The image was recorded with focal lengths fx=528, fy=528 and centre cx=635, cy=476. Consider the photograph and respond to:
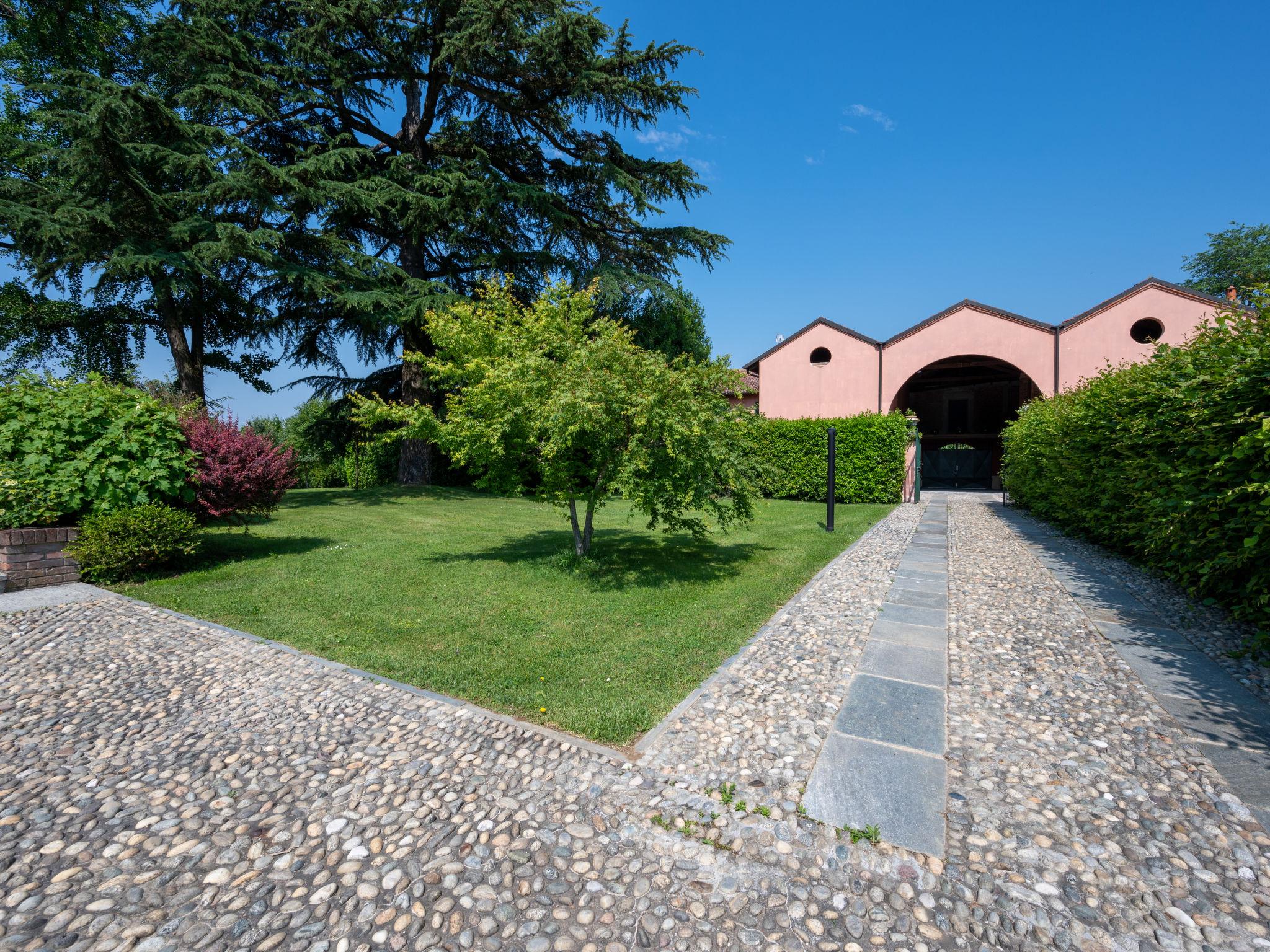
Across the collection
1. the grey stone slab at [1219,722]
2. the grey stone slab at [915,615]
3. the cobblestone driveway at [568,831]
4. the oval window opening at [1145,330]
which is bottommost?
the cobblestone driveway at [568,831]

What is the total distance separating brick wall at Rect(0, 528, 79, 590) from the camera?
6.26 m

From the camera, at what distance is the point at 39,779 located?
2.83 metres

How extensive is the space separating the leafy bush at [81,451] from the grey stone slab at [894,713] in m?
8.78

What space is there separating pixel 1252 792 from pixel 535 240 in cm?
1939

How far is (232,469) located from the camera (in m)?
8.15

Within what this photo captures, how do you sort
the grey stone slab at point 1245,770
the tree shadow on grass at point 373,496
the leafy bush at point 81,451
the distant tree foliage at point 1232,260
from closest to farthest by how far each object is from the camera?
the grey stone slab at point 1245,770
the leafy bush at point 81,451
the tree shadow on grass at point 373,496
the distant tree foliage at point 1232,260

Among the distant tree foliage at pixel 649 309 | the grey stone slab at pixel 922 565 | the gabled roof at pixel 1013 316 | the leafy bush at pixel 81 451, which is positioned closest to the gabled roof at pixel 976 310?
the gabled roof at pixel 1013 316

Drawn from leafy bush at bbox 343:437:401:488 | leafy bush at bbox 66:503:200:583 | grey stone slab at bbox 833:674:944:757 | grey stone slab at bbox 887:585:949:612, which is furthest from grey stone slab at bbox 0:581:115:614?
leafy bush at bbox 343:437:401:488

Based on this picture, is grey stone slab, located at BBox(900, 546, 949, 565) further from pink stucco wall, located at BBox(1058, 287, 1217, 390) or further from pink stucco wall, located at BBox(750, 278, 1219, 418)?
pink stucco wall, located at BBox(1058, 287, 1217, 390)

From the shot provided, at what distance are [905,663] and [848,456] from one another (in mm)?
14299

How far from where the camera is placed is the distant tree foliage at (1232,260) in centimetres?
3653

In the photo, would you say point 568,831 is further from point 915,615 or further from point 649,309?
point 649,309

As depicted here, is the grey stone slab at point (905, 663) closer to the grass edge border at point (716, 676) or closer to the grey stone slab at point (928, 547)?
the grass edge border at point (716, 676)

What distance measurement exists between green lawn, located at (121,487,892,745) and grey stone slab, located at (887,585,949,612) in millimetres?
1196
